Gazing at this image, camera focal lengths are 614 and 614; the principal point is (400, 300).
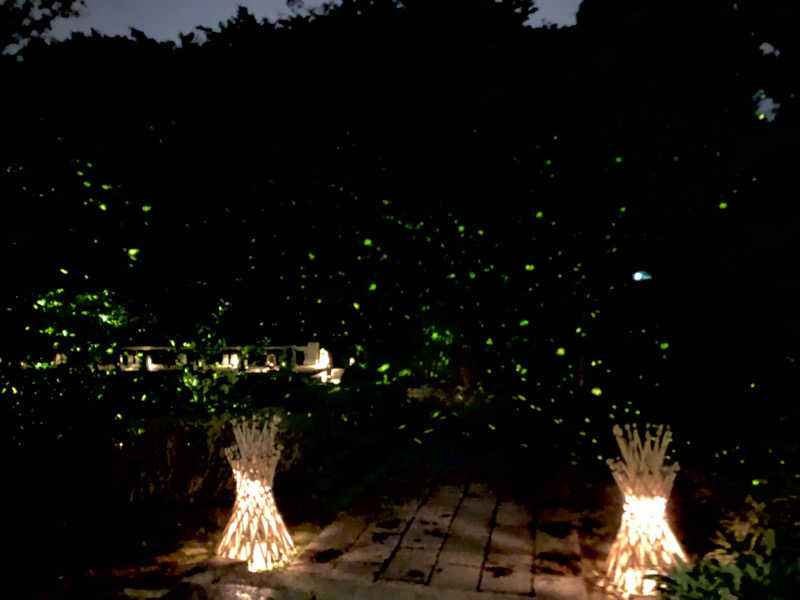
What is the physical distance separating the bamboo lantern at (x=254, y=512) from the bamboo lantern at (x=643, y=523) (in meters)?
2.26

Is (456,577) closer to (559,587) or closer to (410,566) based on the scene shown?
(410,566)

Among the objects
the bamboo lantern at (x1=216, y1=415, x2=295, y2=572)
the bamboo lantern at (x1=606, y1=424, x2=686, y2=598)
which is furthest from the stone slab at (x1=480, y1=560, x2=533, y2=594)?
the bamboo lantern at (x1=216, y1=415, x2=295, y2=572)

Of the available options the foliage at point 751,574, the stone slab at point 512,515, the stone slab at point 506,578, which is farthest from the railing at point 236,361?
the foliage at point 751,574

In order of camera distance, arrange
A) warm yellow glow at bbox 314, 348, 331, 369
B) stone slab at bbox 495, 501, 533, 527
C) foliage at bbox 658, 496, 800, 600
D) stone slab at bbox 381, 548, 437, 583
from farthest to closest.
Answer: warm yellow glow at bbox 314, 348, 331, 369
stone slab at bbox 495, 501, 533, 527
stone slab at bbox 381, 548, 437, 583
foliage at bbox 658, 496, 800, 600

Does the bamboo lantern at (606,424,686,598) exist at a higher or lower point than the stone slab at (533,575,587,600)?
higher

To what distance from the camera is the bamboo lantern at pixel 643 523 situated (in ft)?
12.5

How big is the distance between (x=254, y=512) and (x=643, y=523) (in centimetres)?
253

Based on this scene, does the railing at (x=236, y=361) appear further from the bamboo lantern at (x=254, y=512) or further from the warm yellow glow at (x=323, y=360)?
the bamboo lantern at (x=254, y=512)

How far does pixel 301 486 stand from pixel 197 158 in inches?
127

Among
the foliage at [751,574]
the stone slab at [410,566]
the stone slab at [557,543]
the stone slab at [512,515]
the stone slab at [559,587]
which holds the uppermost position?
the foliage at [751,574]

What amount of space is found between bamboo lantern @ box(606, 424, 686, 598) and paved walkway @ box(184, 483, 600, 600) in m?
0.30

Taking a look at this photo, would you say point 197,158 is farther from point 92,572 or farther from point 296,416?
point 92,572

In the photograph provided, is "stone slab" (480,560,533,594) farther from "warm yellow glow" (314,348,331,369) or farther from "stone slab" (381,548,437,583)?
"warm yellow glow" (314,348,331,369)

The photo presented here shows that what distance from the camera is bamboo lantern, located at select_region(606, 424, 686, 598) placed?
12.5 ft
